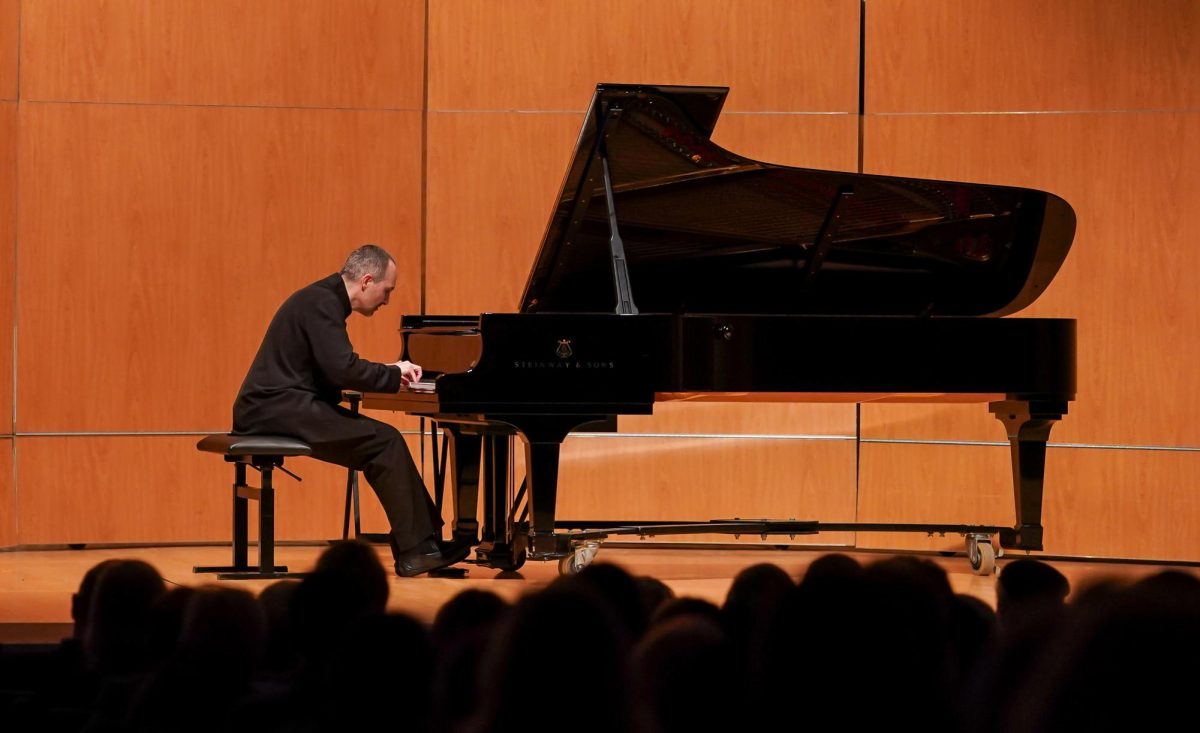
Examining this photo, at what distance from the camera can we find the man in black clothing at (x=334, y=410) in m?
4.41

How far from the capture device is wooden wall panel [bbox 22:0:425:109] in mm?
5664

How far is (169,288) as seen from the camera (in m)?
5.75

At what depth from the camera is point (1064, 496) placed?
577 cm

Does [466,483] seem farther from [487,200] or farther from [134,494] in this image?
[134,494]

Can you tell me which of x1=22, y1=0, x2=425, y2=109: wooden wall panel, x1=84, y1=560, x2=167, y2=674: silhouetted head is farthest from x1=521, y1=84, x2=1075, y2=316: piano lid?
x1=84, y1=560, x2=167, y2=674: silhouetted head

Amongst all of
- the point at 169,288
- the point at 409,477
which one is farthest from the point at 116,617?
the point at 169,288

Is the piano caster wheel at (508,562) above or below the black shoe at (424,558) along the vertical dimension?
below

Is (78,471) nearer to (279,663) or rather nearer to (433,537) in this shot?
(433,537)

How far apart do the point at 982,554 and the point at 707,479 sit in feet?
4.49

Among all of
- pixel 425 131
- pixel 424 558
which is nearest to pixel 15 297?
pixel 425 131

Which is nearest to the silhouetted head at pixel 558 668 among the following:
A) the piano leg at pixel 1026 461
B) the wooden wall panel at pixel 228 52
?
the piano leg at pixel 1026 461

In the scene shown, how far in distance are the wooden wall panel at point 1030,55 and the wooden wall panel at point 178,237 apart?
2.21 metres

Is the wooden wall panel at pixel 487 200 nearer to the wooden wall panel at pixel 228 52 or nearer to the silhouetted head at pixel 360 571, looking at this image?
the wooden wall panel at pixel 228 52

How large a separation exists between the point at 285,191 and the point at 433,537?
208cm
